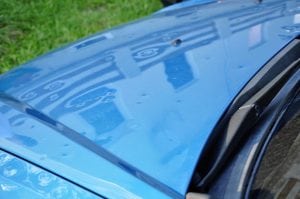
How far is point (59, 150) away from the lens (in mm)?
1657

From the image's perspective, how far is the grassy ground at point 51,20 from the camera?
197 inches

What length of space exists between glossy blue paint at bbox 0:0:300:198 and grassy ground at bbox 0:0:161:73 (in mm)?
2545

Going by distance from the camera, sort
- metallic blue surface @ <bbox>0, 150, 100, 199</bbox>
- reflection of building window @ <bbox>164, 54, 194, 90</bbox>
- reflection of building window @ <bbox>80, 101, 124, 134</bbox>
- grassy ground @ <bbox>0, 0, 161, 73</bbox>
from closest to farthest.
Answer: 1. metallic blue surface @ <bbox>0, 150, 100, 199</bbox>
2. reflection of building window @ <bbox>80, 101, 124, 134</bbox>
3. reflection of building window @ <bbox>164, 54, 194, 90</bbox>
4. grassy ground @ <bbox>0, 0, 161, 73</bbox>

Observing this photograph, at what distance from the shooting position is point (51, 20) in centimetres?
540

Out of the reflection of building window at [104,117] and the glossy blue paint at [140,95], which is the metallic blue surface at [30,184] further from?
the reflection of building window at [104,117]

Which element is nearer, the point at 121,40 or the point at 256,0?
the point at 121,40

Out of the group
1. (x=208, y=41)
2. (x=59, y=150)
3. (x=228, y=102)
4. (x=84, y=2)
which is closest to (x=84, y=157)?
(x=59, y=150)

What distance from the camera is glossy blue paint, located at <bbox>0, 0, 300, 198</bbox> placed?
5.21 feet

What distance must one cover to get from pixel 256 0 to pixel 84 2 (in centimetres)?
337

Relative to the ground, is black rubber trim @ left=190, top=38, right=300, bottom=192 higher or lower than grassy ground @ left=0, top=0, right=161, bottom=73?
higher

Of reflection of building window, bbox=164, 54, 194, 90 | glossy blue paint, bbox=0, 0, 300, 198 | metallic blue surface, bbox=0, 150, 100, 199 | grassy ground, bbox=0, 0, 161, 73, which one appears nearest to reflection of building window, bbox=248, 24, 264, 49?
glossy blue paint, bbox=0, 0, 300, 198

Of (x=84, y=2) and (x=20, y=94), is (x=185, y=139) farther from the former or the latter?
(x=84, y=2)

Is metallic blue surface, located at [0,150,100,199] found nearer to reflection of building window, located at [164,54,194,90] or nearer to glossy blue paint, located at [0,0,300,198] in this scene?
glossy blue paint, located at [0,0,300,198]

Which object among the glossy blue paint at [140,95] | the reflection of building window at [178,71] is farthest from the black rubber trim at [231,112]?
the reflection of building window at [178,71]
